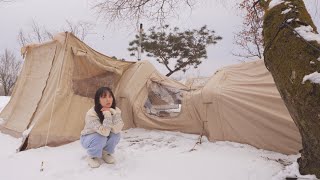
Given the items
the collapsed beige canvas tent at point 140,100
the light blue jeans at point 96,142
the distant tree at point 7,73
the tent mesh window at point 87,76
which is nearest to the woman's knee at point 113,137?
the light blue jeans at point 96,142

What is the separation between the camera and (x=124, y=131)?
6285 mm

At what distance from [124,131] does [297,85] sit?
4.14 m

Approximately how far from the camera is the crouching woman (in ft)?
13.3

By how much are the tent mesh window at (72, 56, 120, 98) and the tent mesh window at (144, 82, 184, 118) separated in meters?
0.95

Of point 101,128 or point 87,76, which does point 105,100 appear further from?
point 87,76

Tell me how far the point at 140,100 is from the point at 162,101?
1.45 ft

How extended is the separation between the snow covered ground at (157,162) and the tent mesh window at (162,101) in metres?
0.98

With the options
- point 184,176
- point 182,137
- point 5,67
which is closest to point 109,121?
point 184,176

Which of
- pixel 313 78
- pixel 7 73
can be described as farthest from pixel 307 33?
pixel 7 73

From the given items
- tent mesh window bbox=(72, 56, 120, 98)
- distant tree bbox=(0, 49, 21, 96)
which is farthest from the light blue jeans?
distant tree bbox=(0, 49, 21, 96)

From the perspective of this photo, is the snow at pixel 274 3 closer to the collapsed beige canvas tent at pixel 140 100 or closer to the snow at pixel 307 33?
the snow at pixel 307 33

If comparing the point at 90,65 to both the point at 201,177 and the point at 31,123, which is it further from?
the point at 201,177

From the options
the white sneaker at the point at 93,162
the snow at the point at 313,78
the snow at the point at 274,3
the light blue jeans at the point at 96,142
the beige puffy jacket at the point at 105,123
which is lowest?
the white sneaker at the point at 93,162

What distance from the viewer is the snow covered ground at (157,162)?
3.81 m
